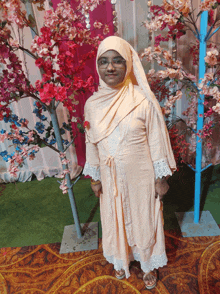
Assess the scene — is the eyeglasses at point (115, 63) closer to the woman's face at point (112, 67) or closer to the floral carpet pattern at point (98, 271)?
the woman's face at point (112, 67)

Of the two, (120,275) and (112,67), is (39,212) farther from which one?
(112,67)

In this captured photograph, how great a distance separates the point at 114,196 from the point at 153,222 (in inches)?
12.4

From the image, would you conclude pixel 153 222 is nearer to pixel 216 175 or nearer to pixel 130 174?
pixel 130 174

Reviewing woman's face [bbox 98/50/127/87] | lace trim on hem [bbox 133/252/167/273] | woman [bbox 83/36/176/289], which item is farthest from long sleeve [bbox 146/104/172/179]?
lace trim on hem [bbox 133/252/167/273]

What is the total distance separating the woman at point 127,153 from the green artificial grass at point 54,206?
756mm

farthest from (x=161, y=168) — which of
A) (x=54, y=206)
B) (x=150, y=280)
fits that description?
(x=54, y=206)

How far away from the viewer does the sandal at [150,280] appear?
1.63 meters

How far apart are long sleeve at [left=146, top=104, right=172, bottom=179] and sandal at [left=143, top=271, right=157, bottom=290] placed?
2.62 feet

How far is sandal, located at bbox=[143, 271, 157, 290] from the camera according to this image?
1.63m

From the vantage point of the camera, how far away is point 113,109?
1.29 m

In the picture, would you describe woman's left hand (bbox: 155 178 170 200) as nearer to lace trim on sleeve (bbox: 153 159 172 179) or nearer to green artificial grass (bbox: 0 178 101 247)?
lace trim on sleeve (bbox: 153 159 172 179)

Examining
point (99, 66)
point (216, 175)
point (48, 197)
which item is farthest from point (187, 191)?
point (99, 66)

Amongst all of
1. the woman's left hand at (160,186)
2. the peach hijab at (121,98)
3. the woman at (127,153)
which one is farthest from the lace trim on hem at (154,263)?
the peach hijab at (121,98)

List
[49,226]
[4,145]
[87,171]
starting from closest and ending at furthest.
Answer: [87,171]
[49,226]
[4,145]
